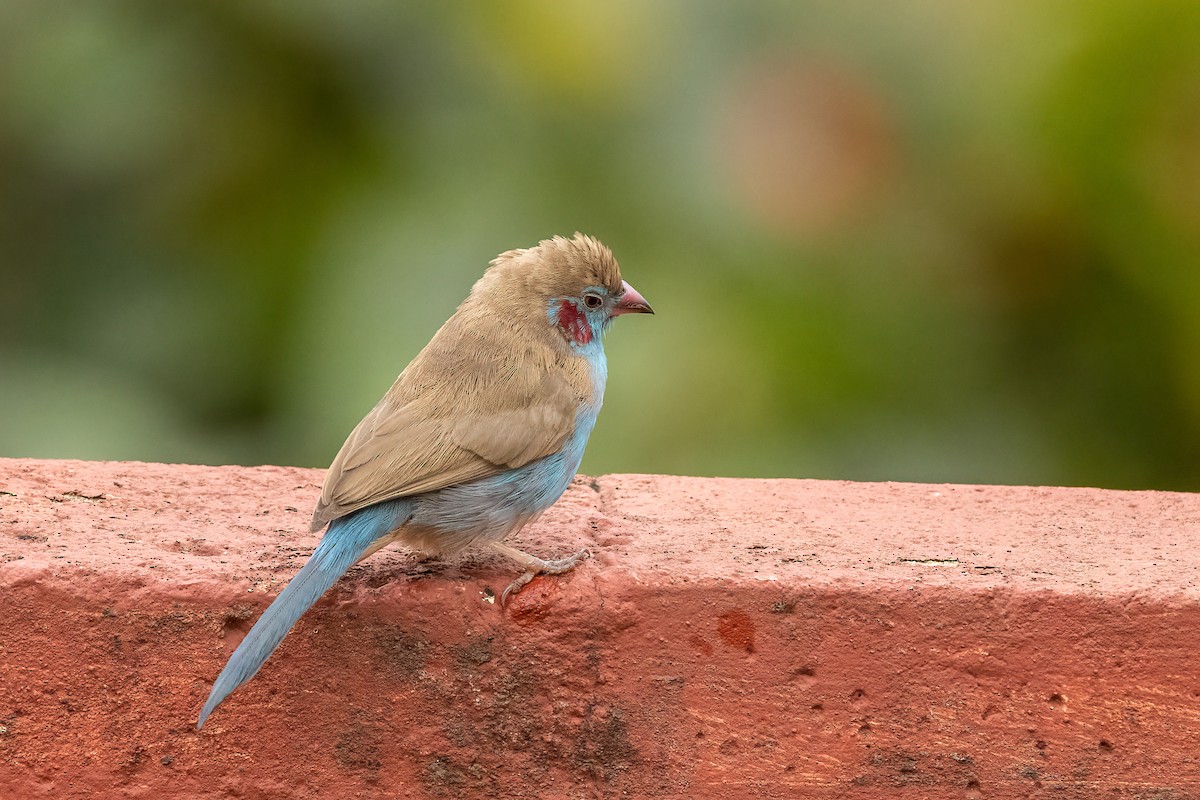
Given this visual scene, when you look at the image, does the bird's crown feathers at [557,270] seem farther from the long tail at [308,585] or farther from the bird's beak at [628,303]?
the long tail at [308,585]

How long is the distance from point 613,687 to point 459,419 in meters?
0.72

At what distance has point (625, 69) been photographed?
603 centimetres

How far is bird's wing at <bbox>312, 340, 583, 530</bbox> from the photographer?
3.26 meters

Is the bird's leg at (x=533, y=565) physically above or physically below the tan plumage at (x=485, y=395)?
below

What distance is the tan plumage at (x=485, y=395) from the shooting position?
3307 mm

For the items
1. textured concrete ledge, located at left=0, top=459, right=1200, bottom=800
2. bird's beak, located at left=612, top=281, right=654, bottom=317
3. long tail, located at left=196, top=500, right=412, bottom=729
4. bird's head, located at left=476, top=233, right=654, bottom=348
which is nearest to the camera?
long tail, located at left=196, top=500, right=412, bottom=729

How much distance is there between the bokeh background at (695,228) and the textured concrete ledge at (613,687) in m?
2.31

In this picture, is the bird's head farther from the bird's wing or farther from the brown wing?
the bird's wing

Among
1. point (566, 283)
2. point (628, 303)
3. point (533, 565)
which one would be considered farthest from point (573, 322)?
point (533, 565)

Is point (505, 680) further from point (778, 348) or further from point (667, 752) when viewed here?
point (778, 348)

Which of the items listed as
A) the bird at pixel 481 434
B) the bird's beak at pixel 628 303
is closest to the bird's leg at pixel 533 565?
the bird at pixel 481 434

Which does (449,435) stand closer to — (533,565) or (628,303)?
(533,565)

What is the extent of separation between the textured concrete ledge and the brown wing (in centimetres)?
23

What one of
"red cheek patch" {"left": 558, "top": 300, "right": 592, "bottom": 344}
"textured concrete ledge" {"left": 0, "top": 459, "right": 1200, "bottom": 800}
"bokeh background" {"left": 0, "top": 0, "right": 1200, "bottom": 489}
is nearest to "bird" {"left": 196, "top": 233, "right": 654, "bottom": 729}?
"red cheek patch" {"left": 558, "top": 300, "right": 592, "bottom": 344}
